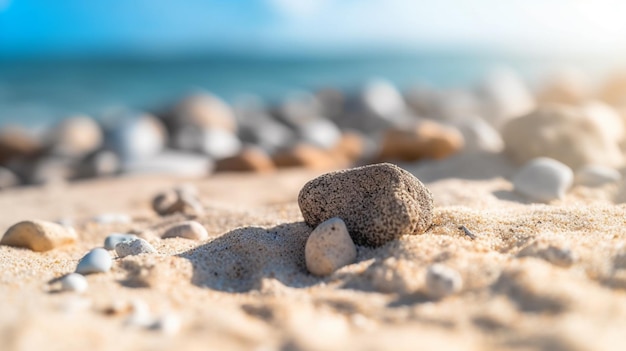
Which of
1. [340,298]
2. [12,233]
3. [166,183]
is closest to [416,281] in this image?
[340,298]

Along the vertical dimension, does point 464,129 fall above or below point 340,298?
above

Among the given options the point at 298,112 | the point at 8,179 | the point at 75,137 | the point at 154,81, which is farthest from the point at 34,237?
the point at 154,81

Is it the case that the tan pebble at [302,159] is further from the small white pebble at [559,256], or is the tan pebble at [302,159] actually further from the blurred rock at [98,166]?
the small white pebble at [559,256]

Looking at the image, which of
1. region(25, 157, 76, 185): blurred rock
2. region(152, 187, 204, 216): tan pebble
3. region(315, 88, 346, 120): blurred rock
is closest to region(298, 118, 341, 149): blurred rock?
region(315, 88, 346, 120): blurred rock

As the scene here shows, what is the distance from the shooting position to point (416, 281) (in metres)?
1.93

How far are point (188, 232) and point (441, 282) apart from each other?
53.7 inches

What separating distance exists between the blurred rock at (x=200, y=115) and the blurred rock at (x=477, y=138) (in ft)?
16.2

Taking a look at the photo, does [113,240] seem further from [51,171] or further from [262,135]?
[262,135]

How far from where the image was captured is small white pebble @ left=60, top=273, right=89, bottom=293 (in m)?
1.94

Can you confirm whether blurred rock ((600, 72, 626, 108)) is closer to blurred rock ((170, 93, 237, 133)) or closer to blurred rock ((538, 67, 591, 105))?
blurred rock ((538, 67, 591, 105))

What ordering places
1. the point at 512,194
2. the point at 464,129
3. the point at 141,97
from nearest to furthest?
the point at 512,194, the point at 464,129, the point at 141,97

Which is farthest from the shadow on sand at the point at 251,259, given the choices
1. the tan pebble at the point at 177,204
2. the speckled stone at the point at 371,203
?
the tan pebble at the point at 177,204

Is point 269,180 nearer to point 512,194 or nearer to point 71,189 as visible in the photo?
point 71,189

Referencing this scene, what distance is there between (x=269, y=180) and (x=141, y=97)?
15.6 m
